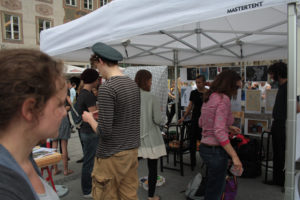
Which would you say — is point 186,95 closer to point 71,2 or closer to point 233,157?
point 233,157

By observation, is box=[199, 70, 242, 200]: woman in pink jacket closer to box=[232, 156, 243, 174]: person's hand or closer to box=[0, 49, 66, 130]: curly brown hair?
box=[232, 156, 243, 174]: person's hand

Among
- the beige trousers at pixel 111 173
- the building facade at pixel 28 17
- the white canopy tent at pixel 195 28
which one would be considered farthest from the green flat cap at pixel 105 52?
the building facade at pixel 28 17

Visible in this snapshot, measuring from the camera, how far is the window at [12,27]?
53.6 feet

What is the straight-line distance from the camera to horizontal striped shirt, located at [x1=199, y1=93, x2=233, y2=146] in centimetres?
194

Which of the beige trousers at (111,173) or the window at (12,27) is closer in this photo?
the beige trousers at (111,173)

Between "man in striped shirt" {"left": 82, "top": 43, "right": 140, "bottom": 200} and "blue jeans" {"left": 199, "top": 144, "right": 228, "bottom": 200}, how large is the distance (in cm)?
75

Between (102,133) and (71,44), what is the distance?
1.57 meters

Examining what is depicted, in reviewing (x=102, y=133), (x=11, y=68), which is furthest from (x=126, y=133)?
(x=11, y=68)

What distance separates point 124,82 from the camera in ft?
5.63

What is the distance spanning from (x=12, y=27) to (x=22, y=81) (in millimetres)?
19717

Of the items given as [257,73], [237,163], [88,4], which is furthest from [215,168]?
[88,4]

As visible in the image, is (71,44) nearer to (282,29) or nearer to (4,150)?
(4,150)

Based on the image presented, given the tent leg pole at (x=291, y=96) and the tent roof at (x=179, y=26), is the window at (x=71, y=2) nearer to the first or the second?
the tent roof at (x=179, y=26)

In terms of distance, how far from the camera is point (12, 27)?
16562 millimetres
